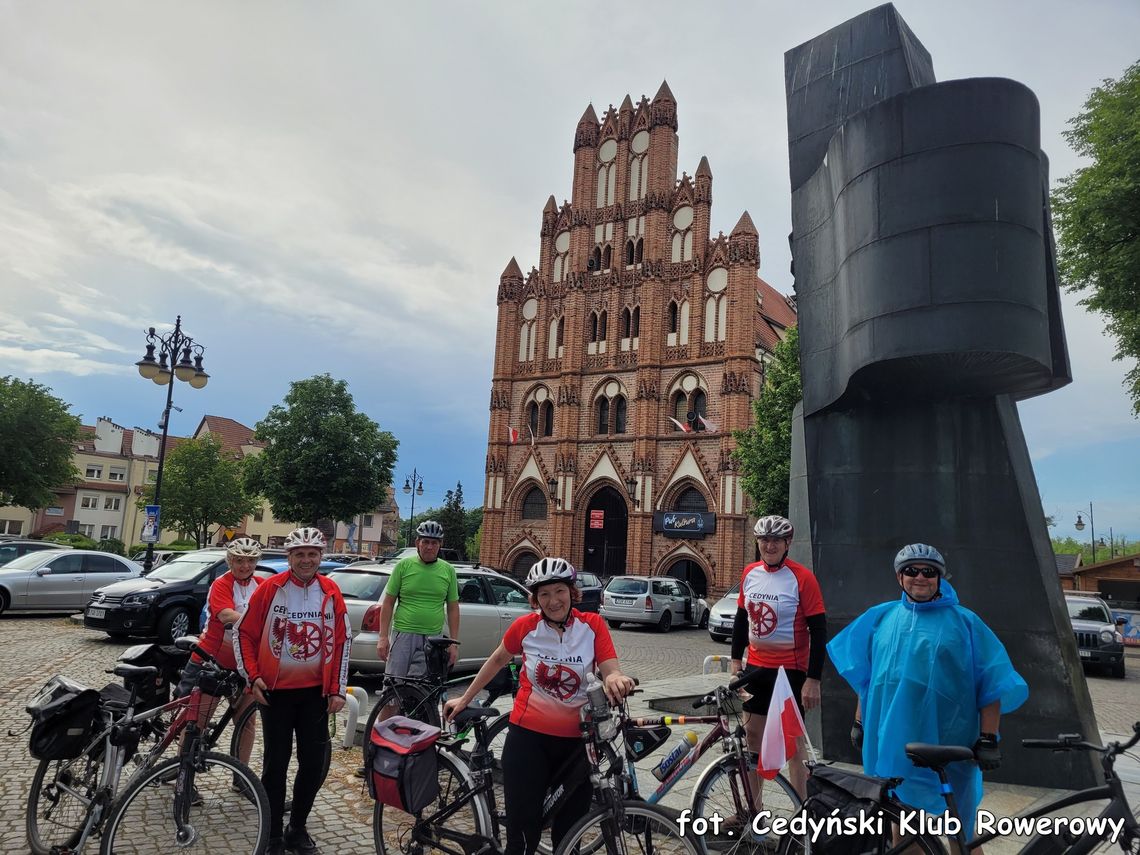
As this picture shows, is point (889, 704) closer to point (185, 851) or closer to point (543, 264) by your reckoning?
point (185, 851)

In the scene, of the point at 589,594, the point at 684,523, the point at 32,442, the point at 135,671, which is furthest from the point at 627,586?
the point at 32,442

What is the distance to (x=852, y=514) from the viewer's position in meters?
6.68

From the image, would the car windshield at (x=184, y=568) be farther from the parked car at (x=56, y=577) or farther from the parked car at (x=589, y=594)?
the parked car at (x=589, y=594)

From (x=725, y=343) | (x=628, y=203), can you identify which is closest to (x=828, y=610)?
(x=725, y=343)

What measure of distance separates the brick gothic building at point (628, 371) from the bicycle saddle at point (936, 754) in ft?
95.8

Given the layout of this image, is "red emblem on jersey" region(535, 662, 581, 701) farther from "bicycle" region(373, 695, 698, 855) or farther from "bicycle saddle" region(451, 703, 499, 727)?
"bicycle saddle" region(451, 703, 499, 727)

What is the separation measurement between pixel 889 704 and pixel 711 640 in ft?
51.1

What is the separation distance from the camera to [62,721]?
3932 millimetres

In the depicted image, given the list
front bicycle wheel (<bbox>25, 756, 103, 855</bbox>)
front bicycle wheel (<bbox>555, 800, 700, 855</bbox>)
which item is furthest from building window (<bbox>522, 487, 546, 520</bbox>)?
front bicycle wheel (<bbox>555, 800, 700, 855</bbox>)

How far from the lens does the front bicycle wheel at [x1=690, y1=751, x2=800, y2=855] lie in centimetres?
372

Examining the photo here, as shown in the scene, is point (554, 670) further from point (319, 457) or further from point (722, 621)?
point (319, 457)

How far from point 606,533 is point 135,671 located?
105ft

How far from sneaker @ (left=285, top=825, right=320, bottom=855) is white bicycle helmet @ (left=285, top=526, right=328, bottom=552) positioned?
158cm

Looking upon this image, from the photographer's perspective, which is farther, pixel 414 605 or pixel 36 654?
pixel 36 654
